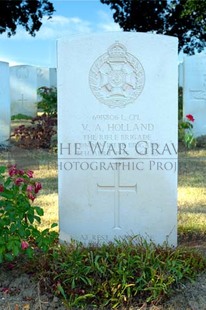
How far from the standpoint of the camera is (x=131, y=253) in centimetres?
301

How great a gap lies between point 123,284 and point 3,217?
2.62 ft

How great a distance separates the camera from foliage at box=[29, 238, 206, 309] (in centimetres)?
273

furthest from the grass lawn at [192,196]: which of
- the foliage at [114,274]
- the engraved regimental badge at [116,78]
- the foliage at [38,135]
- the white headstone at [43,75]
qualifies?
the white headstone at [43,75]

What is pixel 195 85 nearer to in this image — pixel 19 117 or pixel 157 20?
pixel 19 117

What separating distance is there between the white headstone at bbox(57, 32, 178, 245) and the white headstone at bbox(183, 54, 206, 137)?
6.17 m

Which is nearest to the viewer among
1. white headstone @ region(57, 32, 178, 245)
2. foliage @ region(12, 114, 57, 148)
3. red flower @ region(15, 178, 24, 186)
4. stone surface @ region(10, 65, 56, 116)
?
red flower @ region(15, 178, 24, 186)

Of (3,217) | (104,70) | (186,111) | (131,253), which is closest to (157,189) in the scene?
(131,253)

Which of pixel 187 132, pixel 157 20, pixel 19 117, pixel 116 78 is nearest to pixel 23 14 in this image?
pixel 157 20

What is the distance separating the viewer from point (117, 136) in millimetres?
3469

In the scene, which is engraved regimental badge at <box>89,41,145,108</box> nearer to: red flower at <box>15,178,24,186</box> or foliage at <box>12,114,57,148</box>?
red flower at <box>15,178,24,186</box>

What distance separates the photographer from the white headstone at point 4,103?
8.97m

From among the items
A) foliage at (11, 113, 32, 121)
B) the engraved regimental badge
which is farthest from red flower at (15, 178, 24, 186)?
foliage at (11, 113, 32, 121)

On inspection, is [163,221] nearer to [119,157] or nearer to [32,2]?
[119,157]

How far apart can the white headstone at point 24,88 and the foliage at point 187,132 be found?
4.78m
